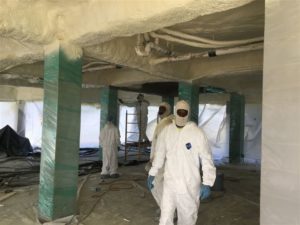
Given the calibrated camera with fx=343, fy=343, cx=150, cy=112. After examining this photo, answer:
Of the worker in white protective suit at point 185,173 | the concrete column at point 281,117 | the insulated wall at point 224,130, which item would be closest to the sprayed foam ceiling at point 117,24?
the concrete column at point 281,117

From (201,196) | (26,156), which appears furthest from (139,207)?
(26,156)

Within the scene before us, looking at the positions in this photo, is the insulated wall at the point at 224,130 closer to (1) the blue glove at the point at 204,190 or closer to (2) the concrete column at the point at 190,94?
(2) the concrete column at the point at 190,94

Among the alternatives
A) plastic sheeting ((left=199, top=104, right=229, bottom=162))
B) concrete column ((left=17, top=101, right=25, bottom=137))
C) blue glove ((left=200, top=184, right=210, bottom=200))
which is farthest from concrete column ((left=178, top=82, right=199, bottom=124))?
concrete column ((left=17, top=101, right=25, bottom=137))

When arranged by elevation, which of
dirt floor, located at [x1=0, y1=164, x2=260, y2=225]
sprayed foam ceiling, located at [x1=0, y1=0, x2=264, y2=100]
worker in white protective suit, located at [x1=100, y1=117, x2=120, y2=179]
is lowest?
dirt floor, located at [x1=0, y1=164, x2=260, y2=225]

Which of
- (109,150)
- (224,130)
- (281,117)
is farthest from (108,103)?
(281,117)

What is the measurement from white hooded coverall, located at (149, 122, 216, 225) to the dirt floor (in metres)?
0.83

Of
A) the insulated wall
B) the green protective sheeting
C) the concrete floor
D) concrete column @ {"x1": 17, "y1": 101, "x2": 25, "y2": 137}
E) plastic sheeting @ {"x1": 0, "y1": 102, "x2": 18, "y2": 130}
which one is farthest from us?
concrete column @ {"x1": 17, "y1": 101, "x2": 25, "y2": 137}

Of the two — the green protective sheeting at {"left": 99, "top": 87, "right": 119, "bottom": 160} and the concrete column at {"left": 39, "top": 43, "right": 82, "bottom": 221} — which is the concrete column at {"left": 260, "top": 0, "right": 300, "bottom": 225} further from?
the green protective sheeting at {"left": 99, "top": 87, "right": 119, "bottom": 160}

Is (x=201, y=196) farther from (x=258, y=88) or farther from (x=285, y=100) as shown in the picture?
(x=258, y=88)

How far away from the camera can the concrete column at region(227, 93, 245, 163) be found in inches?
351

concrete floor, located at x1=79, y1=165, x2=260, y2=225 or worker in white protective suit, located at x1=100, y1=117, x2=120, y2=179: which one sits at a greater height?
worker in white protective suit, located at x1=100, y1=117, x2=120, y2=179

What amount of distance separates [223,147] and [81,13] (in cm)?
799

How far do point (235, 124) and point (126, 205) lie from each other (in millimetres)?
5402

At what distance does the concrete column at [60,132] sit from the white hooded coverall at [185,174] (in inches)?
52.3
